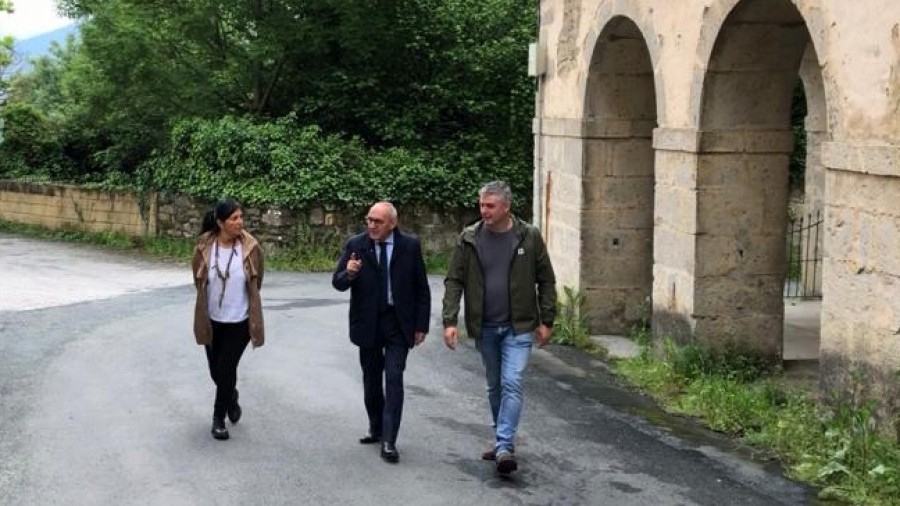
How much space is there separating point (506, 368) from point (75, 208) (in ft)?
68.3

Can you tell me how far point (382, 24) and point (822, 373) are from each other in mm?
16210

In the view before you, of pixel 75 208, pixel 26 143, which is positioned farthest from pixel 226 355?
pixel 26 143

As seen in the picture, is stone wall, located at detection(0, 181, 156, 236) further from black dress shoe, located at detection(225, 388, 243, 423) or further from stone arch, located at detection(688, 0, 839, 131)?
black dress shoe, located at detection(225, 388, 243, 423)

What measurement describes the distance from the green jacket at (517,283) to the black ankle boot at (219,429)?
177 cm

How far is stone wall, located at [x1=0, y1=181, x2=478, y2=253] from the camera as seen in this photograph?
2148cm

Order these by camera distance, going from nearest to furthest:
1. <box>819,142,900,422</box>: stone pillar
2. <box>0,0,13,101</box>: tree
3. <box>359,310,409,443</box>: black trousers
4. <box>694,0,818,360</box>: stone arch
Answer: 1. <box>819,142,900,422</box>: stone pillar
2. <box>359,310,409,443</box>: black trousers
3. <box>694,0,818,360</box>: stone arch
4. <box>0,0,13,101</box>: tree

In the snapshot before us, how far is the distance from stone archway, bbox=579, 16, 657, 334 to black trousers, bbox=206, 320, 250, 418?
559 centimetres

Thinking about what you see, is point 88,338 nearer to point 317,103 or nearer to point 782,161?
point 782,161

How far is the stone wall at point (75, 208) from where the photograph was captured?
80.2ft

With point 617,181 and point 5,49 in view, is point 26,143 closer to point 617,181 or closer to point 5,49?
point 5,49

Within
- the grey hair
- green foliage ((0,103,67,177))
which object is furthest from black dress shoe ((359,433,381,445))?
green foliage ((0,103,67,177))

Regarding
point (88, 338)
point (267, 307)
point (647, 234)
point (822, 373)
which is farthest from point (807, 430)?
point (267, 307)

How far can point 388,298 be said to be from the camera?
7469 mm

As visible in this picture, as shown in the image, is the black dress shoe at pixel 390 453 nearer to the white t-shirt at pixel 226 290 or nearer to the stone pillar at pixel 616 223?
the white t-shirt at pixel 226 290
